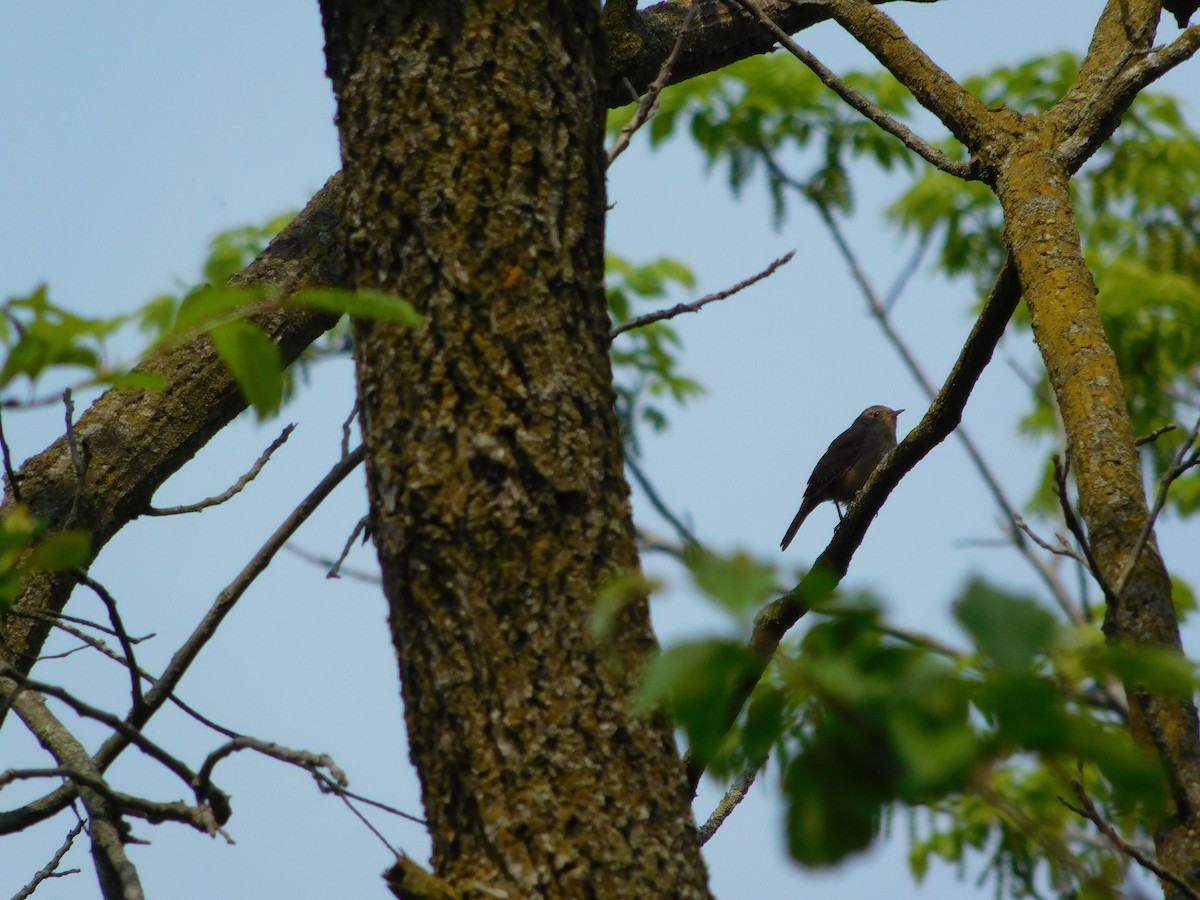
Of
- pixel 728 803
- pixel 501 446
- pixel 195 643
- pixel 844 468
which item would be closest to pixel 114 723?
pixel 501 446

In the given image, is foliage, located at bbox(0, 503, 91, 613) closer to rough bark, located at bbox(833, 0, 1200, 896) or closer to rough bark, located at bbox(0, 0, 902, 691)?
rough bark, located at bbox(833, 0, 1200, 896)

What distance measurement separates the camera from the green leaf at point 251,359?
1158 millimetres

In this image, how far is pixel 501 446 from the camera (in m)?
1.79

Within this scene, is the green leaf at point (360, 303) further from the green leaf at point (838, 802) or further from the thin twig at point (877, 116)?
the thin twig at point (877, 116)

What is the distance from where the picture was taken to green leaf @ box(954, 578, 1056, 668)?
2.68 ft

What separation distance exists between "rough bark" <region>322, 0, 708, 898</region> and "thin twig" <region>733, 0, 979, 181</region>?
104 cm

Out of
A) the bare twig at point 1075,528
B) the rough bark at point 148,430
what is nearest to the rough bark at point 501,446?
the bare twig at point 1075,528

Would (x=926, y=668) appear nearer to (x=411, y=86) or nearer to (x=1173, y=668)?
(x=1173, y=668)

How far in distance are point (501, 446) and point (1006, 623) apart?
1.06 metres

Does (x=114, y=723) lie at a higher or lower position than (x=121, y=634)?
lower

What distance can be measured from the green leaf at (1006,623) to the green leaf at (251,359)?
655 mm

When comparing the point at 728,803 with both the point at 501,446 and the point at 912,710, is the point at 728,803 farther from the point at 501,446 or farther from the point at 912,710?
the point at 912,710

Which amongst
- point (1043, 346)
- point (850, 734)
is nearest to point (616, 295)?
point (1043, 346)

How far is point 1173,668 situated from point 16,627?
9.17 feet
